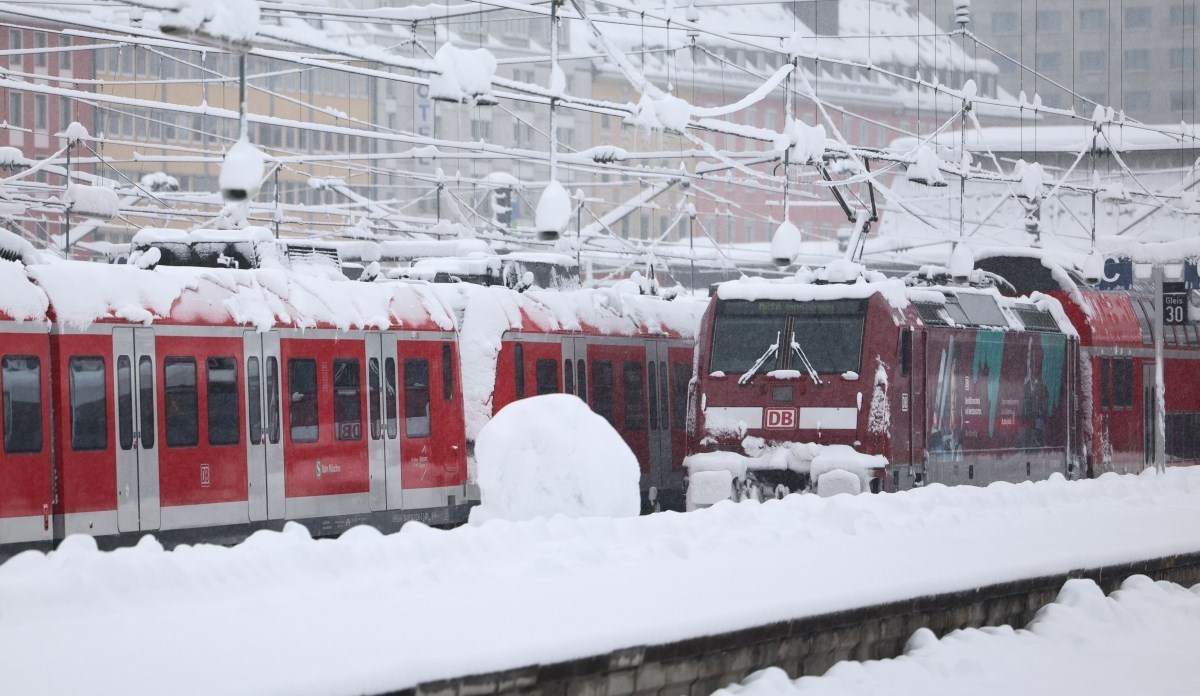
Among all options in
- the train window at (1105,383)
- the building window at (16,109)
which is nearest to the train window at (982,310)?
the train window at (1105,383)

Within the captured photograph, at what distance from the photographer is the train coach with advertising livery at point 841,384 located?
21078 millimetres

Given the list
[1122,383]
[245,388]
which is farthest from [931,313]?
[245,388]

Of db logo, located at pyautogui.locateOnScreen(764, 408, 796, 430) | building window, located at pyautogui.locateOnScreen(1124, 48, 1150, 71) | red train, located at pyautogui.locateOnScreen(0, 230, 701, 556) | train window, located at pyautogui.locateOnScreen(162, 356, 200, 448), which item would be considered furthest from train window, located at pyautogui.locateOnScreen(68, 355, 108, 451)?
building window, located at pyautogui.locateOnScreen(1124, 48, 1150, 71)

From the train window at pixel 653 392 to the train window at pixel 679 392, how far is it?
0.44 metres

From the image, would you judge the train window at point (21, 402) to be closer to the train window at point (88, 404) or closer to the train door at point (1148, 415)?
the train window at point (88, 404)

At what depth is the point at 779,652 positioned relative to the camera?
11.8m

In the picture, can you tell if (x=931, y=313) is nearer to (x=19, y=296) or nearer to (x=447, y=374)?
(x=447, y=374)

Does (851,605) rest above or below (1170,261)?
below

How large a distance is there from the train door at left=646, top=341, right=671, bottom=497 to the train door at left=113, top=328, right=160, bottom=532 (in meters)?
10.0

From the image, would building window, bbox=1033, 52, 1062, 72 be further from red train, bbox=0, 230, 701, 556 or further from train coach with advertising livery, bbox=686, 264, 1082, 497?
red train, bbox=0, 230, 701, 556

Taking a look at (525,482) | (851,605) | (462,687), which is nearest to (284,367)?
(525,482)

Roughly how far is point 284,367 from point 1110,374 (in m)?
14.6

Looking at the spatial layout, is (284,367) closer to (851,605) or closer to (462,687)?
(851,605)

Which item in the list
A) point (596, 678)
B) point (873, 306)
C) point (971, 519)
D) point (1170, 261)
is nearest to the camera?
point (596, 678)
